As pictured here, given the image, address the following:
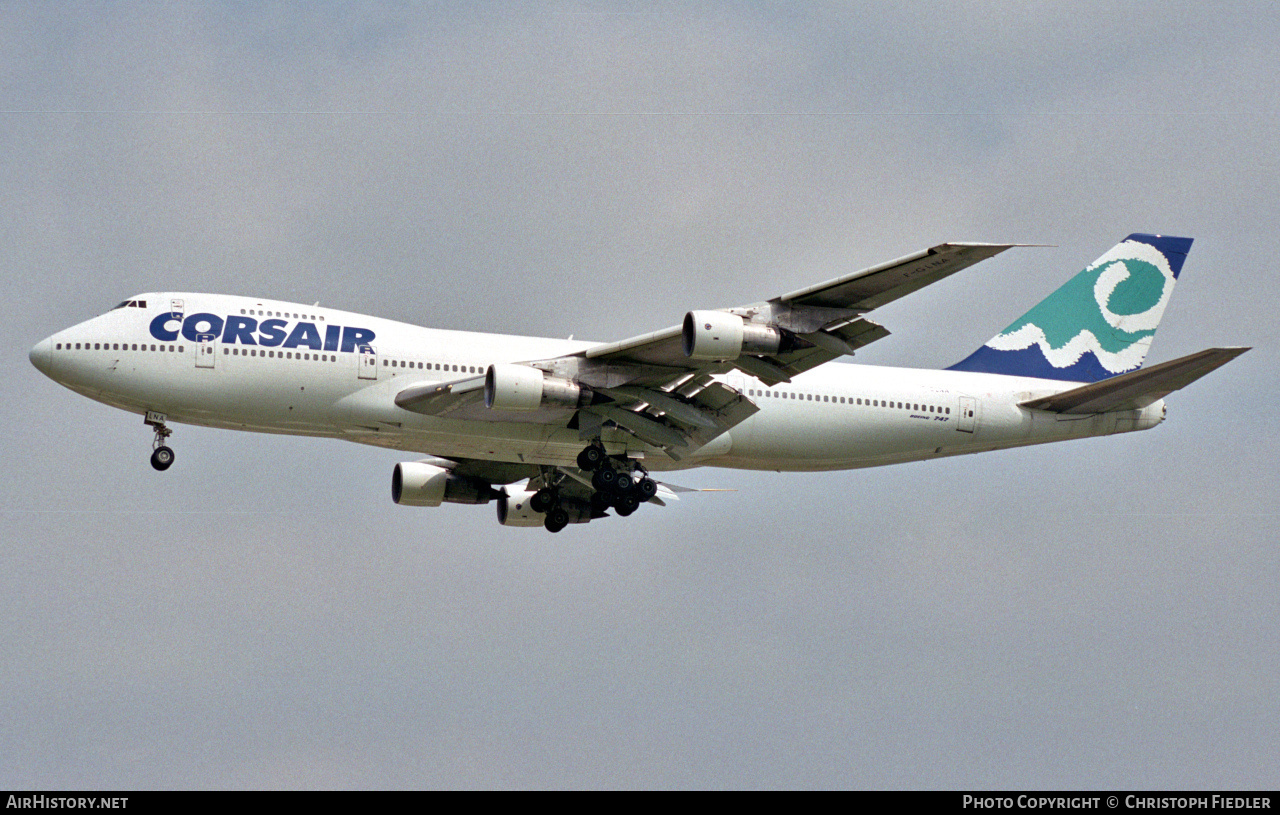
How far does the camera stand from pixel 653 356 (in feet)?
112

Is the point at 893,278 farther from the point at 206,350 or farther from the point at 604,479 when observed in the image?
the point at 206,350

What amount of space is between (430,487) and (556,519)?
3.56 metres

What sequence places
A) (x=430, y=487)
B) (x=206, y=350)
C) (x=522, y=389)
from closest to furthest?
(x=522, y=389)
(x=206, y=350)
(x=430, y=487)

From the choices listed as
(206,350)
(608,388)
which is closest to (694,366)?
(608,388)

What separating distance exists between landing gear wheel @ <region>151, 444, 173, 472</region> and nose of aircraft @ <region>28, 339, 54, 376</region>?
3043mm

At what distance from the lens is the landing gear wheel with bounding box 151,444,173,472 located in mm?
35531

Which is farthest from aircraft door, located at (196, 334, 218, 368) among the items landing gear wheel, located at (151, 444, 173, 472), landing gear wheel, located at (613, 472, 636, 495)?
landing gear wheel, located at (613, 472, 636, 495)

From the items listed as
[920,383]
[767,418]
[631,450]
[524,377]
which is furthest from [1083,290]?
[524,377]

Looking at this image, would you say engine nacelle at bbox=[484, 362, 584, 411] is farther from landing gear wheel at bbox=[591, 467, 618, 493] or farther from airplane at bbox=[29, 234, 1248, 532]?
landing gear wheel at bbox=[591, 467, 618, 493]

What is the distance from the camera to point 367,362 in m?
35.0

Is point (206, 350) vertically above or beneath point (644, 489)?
above

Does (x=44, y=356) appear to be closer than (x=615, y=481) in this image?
Yes

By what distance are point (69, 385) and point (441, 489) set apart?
35.4ft
